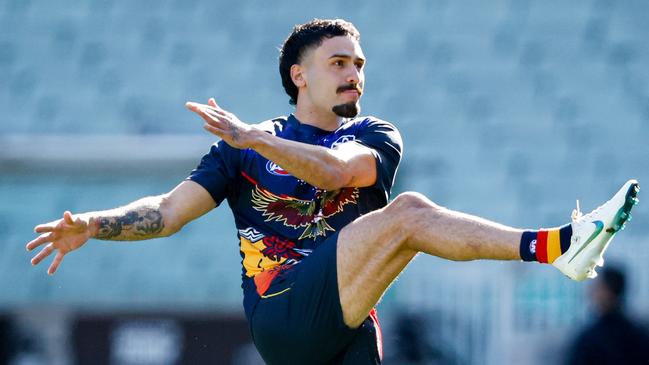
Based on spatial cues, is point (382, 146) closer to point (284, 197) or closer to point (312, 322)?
point (284, 197)

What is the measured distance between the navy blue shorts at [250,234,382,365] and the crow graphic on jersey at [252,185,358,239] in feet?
0.71

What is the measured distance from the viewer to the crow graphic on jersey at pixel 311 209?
569cm

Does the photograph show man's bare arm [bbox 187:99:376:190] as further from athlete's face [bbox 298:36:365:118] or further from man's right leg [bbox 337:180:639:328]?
athlete's face [bbox 298:36:365:118]

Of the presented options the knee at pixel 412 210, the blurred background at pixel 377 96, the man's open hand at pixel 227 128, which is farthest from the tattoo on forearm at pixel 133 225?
the blurred background at pixel 377 96

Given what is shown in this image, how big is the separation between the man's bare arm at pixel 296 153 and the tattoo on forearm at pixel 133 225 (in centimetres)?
73

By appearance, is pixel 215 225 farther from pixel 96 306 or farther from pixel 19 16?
pixel 19 16

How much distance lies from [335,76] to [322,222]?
0.79m

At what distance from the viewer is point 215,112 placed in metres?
5.20

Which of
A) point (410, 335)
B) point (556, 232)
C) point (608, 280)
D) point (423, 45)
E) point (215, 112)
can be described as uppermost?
point (423, 45)

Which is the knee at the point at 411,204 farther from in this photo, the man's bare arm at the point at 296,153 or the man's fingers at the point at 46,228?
the man's fingers at the point at 46,228

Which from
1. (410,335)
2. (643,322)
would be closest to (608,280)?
(643,322)

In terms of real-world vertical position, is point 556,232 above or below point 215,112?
below

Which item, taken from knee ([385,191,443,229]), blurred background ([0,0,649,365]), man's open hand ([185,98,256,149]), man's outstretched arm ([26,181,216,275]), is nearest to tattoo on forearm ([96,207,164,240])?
man's outstretched arm ([26,181,216,275])

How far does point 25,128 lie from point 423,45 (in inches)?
147
